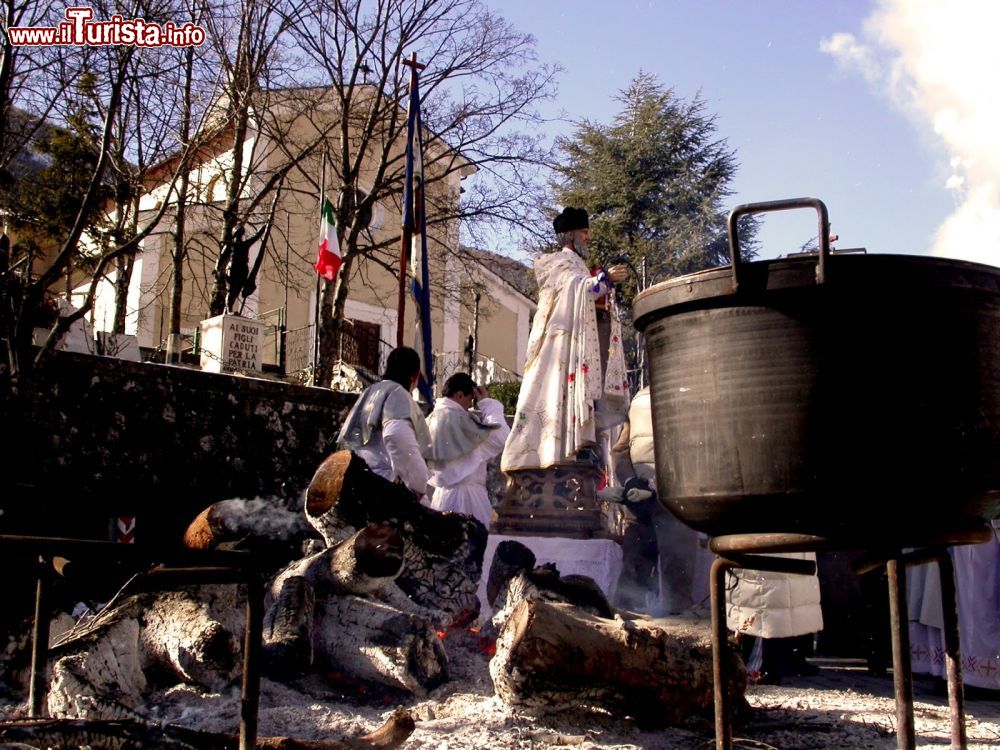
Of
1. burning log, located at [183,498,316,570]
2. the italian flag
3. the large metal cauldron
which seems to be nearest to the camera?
the large metal cauldron

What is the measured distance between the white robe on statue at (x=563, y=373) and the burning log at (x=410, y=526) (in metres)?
1.06

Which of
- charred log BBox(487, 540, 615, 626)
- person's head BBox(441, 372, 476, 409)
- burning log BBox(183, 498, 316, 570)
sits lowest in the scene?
charred log BBox(487, 540, 615, 626)

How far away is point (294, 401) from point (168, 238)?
14.1 m

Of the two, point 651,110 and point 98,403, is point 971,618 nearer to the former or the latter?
point 98,403

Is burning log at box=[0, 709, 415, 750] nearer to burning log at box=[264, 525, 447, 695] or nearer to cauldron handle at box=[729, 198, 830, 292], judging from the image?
burning log at box=[264, 525, 447, 695]

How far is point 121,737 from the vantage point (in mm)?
2486

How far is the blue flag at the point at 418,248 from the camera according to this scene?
10.8 meters

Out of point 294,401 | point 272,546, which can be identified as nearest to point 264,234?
point 294,401

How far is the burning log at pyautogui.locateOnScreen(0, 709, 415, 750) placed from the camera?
2.35 metres

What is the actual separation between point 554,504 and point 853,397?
4636 millimetres

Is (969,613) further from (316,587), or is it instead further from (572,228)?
(316,587)

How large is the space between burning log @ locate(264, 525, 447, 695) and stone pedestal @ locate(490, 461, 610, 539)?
1887 millimetres

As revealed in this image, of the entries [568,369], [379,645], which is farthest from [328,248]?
[379,645]

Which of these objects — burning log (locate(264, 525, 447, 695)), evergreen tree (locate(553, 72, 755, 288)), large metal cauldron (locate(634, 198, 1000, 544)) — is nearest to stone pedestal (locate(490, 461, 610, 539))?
burning log (locate(264, 525, 447, 695))
